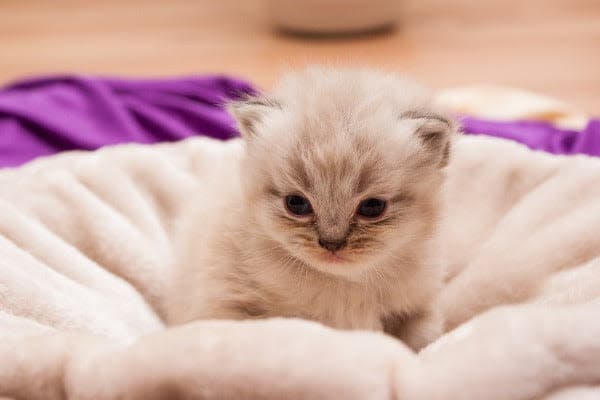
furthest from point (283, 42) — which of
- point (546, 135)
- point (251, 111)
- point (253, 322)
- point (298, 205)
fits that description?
point (253, 322)

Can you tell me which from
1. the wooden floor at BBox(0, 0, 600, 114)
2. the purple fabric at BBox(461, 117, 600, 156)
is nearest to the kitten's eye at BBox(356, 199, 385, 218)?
the purple fabric at BBox(461, 117, 600, 156)

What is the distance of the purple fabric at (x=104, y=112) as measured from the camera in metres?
2.23

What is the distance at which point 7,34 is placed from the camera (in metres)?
4.09

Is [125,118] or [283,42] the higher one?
[125,118]

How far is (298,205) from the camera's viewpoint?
117cm

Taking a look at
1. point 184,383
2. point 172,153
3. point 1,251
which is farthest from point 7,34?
point 184,383

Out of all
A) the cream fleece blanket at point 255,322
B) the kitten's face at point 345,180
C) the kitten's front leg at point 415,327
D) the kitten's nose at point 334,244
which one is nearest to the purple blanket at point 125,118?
the cream fleece blanket at point 255,322

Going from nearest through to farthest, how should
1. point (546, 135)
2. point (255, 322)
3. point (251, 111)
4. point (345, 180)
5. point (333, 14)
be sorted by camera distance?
point (255, 322) < point (345, 180) < point (251, 111) < point (546, 135) < point (333, 14)

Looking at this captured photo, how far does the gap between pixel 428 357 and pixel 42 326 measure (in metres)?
0.69

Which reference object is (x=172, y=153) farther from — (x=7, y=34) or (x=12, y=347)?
(x=7, y=34)

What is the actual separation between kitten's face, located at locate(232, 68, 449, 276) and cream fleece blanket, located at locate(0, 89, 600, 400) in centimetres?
18

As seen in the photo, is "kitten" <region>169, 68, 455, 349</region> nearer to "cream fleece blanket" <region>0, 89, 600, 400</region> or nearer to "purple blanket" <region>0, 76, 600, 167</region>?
"cream fleece blanket" <region>0, 89, 600, 400</region>

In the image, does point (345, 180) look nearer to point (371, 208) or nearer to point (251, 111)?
point (371, 208)

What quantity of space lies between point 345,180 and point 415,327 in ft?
1.36
